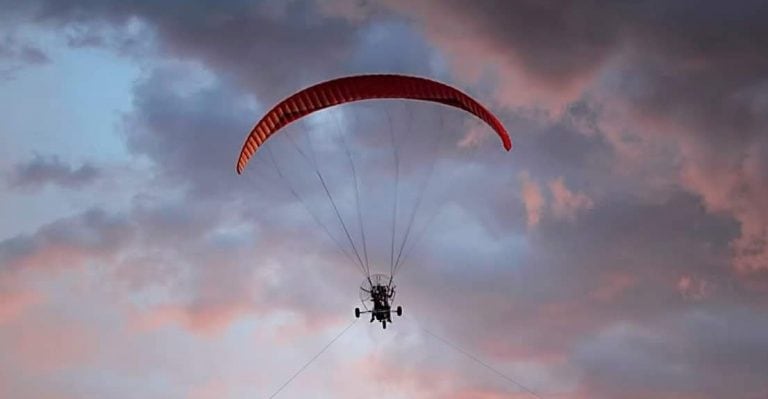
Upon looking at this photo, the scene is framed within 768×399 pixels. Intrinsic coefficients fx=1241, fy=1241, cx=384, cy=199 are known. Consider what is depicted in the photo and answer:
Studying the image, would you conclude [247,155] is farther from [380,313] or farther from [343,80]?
[380,313]

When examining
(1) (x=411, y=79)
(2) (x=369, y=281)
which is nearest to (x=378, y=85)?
(1) (x=411, y=79)

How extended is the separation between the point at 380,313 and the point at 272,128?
946 cm

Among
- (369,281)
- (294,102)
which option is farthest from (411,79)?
(369,281)

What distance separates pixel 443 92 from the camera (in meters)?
54.0

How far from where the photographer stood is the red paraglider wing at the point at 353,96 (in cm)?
5309

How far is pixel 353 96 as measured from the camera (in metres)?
53.2

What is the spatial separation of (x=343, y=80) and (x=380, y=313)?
10452 millimetres

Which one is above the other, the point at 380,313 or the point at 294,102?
the point at 294,102

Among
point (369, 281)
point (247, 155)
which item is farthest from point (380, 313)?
point (247, 155)

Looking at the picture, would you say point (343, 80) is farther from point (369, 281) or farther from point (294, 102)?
point (369, 281)

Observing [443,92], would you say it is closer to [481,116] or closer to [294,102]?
[481,116]

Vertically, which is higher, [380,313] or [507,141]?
[507,141]

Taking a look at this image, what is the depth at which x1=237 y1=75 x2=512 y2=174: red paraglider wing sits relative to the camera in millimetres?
53094

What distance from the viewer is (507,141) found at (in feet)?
183
